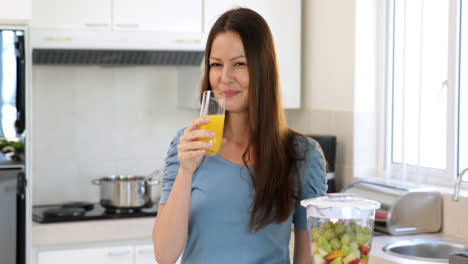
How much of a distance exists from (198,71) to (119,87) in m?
0.54

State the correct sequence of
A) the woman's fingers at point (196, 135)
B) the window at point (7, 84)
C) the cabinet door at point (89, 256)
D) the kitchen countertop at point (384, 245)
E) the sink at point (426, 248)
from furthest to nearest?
the cabinet door at point (89, 256) → the window at point (7, 84) → the sink at point (426, 248) → the kitchen countertop at point (384, 245) → the woman's fingers at point (196, 135)

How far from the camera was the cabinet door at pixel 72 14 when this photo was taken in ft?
10.2

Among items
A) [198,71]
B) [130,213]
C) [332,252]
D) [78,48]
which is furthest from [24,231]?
[332,252]

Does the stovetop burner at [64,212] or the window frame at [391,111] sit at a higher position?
the window frame at [391,111]

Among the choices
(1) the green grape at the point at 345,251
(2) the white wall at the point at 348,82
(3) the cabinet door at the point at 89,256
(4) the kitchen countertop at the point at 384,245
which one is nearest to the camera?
(1) the green grape at the point at 345,251

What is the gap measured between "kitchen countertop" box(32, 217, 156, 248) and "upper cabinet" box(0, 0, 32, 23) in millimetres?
1030

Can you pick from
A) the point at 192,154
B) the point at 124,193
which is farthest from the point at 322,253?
the point at 124,193

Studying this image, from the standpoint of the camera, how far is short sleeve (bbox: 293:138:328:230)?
148cm

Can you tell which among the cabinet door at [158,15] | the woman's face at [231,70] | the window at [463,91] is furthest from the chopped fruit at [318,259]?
the cabinet door at [158,15]

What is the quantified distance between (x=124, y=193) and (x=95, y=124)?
0.58 m

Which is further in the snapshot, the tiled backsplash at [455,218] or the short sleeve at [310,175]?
the tiled backsplash at [455,218]

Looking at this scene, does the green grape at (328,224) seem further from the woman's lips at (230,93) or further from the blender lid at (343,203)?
the woman's lips at (230,93)

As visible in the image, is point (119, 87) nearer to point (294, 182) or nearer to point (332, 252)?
point (294, 182)

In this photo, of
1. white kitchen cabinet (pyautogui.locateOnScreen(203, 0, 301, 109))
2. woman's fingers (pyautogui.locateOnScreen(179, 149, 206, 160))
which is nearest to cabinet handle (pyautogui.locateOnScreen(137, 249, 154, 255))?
white kitchen cabinet (pyautogui.locateOnScreen(203, 0, 301, 109))
